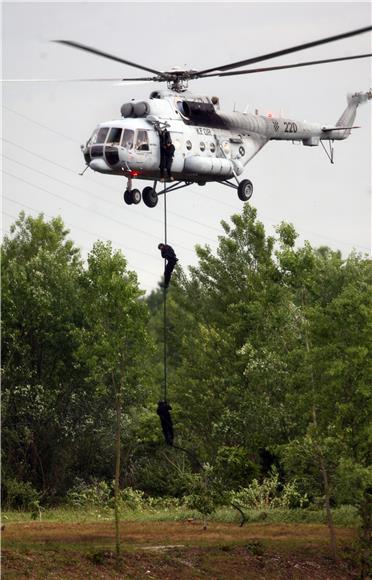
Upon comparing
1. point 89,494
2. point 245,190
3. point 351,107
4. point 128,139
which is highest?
point 351,107

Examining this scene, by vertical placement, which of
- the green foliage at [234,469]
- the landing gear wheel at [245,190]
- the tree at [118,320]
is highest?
the landing gear wheel at [245,190]

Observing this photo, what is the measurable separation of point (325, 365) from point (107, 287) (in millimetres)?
6590

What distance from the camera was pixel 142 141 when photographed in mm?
41344

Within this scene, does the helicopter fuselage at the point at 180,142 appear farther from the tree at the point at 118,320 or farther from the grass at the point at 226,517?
the grass at the point at 226,517

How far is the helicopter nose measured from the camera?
41.0 metres

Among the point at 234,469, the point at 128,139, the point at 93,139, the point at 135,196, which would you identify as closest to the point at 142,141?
the point at 128,139

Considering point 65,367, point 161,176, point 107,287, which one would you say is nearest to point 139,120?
point 161,176

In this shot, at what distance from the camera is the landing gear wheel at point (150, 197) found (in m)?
40.5

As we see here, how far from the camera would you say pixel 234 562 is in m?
44.8

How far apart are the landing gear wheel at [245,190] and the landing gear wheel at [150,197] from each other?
2580mm

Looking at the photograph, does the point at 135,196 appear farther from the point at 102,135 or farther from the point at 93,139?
the point at 93,139

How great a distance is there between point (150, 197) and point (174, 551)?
10072mm

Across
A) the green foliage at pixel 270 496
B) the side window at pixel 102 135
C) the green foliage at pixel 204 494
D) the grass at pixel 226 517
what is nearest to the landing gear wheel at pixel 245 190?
the side window at pixel 102 135

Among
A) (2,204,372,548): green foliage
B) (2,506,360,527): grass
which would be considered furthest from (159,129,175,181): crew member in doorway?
(2,506,360,527): grass
